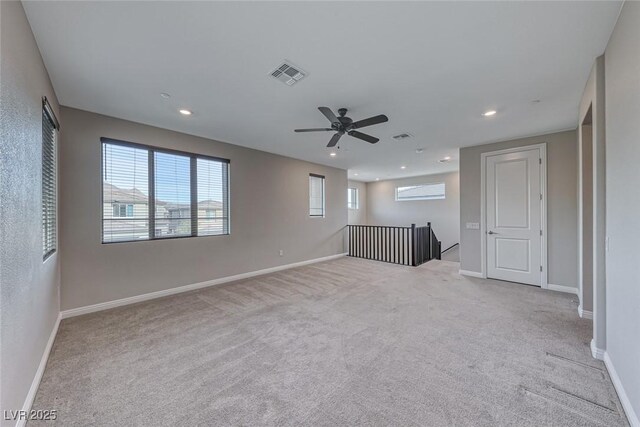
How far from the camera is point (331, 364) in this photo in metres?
2.21

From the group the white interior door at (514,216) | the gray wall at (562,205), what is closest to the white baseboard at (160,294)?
the white interior door at (514,216)

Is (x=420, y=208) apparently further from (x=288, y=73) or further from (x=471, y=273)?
(x=288, y=73)

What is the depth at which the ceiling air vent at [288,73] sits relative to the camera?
2400mm

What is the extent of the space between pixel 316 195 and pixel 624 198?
5620 mm

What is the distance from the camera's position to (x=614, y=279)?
1967 mm

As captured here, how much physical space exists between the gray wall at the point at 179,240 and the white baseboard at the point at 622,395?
16.1 ft

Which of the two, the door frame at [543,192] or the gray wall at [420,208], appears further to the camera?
the gray wall at [420,208]

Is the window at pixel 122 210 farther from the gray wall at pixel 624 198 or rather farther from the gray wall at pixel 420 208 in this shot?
the gray wall at pixel 420 208

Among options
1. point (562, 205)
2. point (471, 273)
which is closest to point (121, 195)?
point (471, 273)

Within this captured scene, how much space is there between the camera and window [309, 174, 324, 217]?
Result: 6.76 m

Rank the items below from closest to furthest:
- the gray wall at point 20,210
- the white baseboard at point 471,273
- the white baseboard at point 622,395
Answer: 1. the gray wall at point 20,210
2. the white baseboard at point 622,395
3. the white baseboard at point 471,273

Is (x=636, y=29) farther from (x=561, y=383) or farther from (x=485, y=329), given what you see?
(x=485, y=329)

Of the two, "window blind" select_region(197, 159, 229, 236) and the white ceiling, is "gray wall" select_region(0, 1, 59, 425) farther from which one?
"window blind" select_region(197, 159, 229, 236)

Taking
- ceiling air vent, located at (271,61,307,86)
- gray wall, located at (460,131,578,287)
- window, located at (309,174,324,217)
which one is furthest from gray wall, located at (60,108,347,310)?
gray wall, located at (460,131,578,287)
